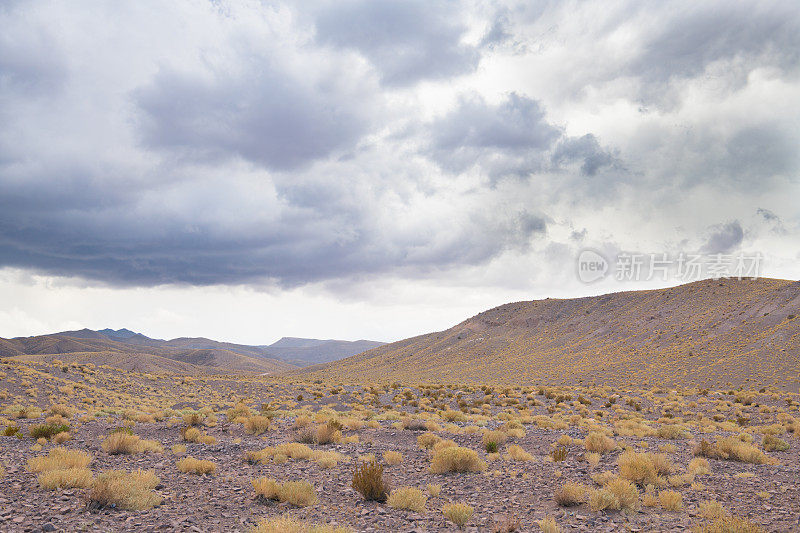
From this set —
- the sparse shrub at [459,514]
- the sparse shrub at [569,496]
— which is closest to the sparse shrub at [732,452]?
the sparse shrub at [569,496]

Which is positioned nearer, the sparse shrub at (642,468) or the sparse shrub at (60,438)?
the sparse shrub at (642,468)

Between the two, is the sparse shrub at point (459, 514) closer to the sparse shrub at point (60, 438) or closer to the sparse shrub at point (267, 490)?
the sparse shrub at point (267, 490)

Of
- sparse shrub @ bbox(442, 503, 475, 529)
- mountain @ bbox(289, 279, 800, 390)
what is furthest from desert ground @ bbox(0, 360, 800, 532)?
mountain @ bbox(289, 279, 800, 390)

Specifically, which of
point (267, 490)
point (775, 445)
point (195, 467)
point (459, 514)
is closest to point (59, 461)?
point (195, 467)

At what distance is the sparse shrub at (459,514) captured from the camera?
9.15 meters

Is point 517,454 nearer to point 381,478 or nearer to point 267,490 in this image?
point 381,478

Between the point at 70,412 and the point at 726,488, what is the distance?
1172 inches

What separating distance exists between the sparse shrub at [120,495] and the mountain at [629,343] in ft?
187

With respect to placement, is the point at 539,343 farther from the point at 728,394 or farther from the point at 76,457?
the point at 76,457

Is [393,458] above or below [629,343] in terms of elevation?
below

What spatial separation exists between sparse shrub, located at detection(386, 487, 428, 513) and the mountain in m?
52.1

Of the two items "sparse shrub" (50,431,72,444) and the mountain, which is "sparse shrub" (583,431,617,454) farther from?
the mountain

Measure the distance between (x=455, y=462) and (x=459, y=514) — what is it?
165 inches

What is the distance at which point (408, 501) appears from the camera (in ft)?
32.8
